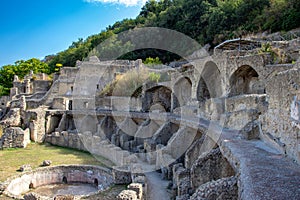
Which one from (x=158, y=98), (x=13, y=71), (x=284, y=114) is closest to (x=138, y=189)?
(x=284, y=114)

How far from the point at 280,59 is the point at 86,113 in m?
17.3

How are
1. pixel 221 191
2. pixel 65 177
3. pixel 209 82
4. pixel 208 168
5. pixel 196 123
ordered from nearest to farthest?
pixel 221 191, pixel 208 168, pixel 196 123, pixel 65 177, pixel 209 82

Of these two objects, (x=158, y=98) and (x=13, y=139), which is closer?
(x=13, y=139)

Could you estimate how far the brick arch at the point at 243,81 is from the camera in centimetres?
1725

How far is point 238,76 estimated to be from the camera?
57.8ft

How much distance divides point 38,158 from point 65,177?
11.0ft

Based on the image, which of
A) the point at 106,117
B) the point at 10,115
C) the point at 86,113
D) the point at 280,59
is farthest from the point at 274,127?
the point at 10,115

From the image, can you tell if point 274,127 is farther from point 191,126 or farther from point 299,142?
point 191,126

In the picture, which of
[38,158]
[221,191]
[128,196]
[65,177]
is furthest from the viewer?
[38,158]

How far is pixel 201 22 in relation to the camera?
44469 millimetres

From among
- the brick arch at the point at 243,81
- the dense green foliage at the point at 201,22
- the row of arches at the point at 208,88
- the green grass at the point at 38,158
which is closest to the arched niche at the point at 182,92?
the row of arches at the point at 208,88

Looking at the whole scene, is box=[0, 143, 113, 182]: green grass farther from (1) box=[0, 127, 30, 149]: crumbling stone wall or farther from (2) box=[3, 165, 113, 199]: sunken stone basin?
(2) box=[3, 165, 113, 199]: sunken stone basin

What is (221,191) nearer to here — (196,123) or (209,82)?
(196,123)

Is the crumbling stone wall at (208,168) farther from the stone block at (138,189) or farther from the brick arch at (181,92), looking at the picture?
the brick arch at (181,92)
